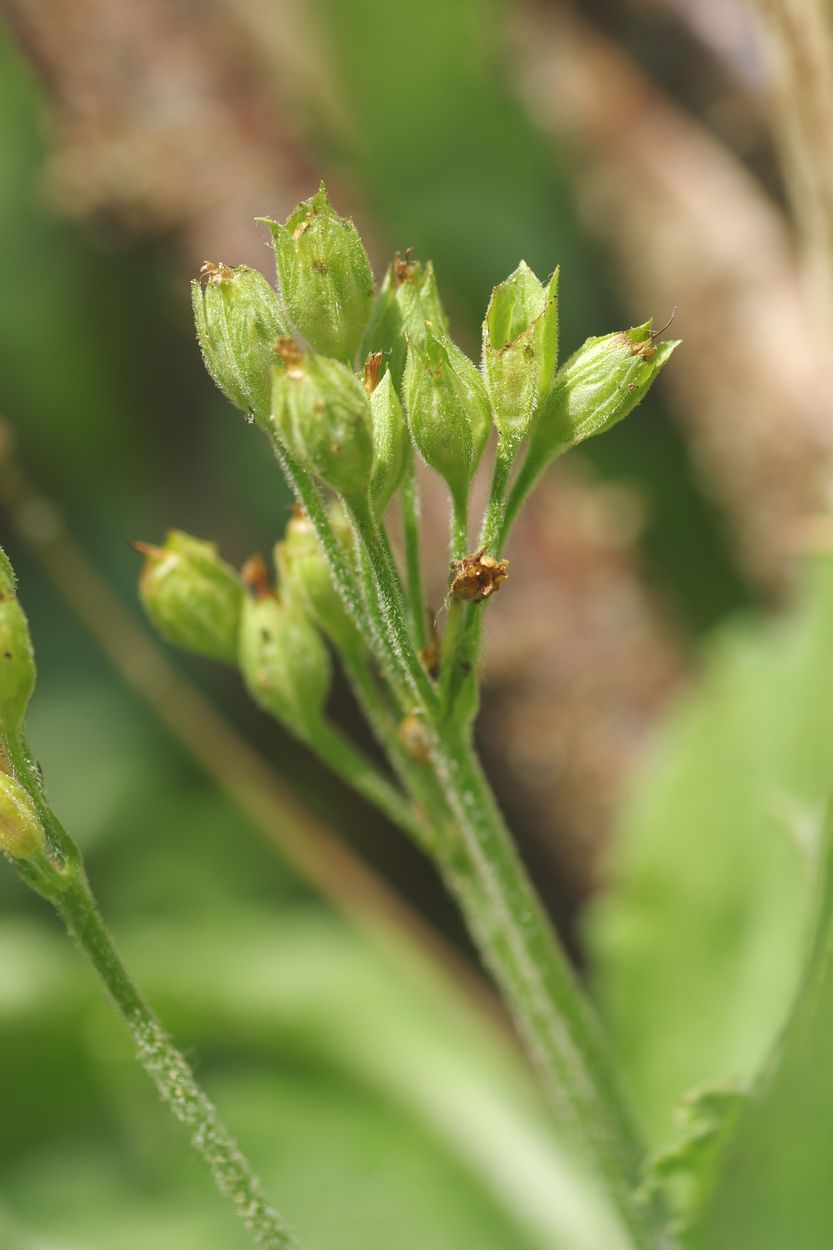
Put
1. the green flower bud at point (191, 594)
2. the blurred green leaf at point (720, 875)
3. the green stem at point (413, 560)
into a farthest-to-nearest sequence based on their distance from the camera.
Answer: the blurred green leaf at point (720, 875), the green flower bud at point (191, 594), the green stem at point (413, 560)

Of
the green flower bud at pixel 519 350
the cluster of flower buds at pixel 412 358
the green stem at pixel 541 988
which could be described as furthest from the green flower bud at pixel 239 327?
the green stem at pixel 541 988

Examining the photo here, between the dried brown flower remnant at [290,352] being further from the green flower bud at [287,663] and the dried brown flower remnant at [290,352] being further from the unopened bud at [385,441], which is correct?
the green flower bud at [287,663]

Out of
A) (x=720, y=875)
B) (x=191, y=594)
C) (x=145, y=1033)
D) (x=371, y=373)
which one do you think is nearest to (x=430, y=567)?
(x=720, y=875)

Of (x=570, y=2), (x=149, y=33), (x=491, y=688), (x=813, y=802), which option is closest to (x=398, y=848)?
(x=491, y=688)

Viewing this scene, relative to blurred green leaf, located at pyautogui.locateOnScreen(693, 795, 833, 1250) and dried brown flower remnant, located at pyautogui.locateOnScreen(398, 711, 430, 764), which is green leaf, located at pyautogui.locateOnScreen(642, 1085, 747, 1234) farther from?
dried brown flower remnant, located at pyautogui.locateOnScreen(398, 711, 430, 764)

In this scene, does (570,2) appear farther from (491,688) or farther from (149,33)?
(491,688)

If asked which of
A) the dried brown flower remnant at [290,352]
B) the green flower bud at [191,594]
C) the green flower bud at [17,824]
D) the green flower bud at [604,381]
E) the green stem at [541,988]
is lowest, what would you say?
the green stem at [541,988]
